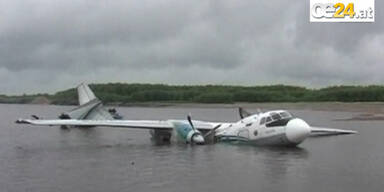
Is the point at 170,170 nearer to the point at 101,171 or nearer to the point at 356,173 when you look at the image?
the point at 101,171

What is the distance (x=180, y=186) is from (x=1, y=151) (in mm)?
17433

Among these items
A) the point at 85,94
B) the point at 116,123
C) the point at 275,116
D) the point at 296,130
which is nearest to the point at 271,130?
the point at 275,116

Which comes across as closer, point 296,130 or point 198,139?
point 296,130

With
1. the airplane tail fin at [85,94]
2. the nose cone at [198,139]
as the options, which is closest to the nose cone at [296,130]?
the nose cone at [198,139]

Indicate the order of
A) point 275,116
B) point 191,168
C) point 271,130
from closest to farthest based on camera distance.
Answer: point 191,168
point 275,116
point 271,130

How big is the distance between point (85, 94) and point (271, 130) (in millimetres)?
29802

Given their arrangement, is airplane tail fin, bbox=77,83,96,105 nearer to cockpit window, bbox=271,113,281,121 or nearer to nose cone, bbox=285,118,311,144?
cockpit window, bbox=271,113,281,121

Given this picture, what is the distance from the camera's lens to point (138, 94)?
172625 mm

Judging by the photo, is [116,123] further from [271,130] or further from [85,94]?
[85,94]

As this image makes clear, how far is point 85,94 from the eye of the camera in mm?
55719

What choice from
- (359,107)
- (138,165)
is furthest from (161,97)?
(138,165)

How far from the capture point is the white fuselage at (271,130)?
29.3 metres

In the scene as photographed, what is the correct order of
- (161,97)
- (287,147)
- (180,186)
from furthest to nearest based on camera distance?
(161,97) < (287,147) < (180,186)

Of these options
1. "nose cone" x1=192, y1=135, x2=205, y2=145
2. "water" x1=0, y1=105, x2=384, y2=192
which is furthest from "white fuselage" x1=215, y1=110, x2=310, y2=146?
"nose cone" x1=192, y1=135, x2=205, y2=145
